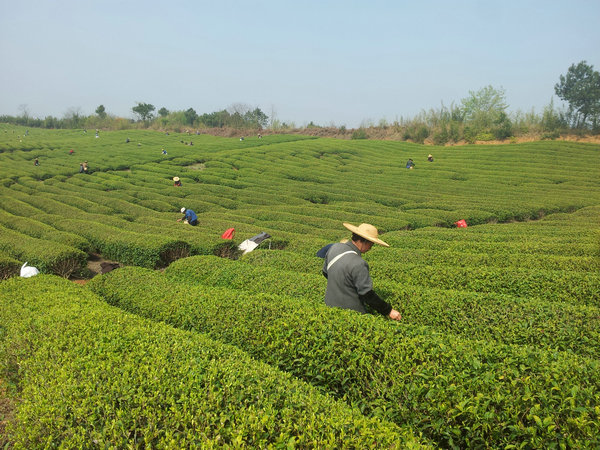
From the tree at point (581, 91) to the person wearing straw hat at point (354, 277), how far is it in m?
70.1

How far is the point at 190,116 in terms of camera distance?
96.1 metres

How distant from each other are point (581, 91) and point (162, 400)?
273ft

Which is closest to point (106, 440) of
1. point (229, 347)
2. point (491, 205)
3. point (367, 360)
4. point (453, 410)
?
point (229, 347)

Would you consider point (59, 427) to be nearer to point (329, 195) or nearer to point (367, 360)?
point (367, 360)

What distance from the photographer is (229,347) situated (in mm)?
5656

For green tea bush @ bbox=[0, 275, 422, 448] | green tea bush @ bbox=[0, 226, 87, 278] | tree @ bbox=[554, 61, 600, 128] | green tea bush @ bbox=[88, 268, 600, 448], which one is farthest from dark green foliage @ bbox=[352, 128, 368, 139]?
green tea bush @ bbox=[0, 275, 422, 448]

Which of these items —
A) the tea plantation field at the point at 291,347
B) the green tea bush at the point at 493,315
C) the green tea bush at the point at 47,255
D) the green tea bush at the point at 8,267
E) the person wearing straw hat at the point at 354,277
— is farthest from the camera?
the green tea bush at the point at 47,255

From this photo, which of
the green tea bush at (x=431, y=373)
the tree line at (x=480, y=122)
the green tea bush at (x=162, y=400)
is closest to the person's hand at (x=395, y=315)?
the green tea bush at (x=431, y=373)

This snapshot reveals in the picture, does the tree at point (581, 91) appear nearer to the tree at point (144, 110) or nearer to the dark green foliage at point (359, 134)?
the dark green foliage at point (359, 134)

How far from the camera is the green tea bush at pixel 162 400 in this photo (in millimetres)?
3772

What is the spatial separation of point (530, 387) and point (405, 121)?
72996mm

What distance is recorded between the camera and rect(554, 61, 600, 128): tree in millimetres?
63216

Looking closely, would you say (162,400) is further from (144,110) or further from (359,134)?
(144,110)

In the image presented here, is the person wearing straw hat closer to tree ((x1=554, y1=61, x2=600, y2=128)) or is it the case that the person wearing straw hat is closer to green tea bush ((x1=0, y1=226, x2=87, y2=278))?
green tea bush ((x1=0, y1=226, x2=87, y2=278))
